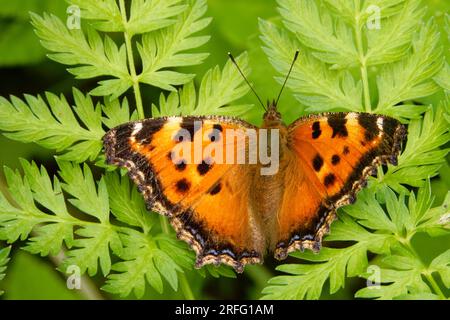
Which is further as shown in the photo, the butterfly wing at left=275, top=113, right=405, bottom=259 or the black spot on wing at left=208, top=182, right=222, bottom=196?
the black spot on wing at left=208, top=182, right=222, bottom=196

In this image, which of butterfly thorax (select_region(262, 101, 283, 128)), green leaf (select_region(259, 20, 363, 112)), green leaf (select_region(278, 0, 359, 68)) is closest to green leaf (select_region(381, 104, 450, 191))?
green leaf (select_region(259, 20, 363, 112))

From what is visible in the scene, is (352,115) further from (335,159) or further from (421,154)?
(421,154)

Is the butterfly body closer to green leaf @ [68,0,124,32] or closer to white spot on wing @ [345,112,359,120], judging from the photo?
white spot on wing @ [345,112,359,120]

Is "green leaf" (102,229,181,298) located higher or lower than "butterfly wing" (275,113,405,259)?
lower

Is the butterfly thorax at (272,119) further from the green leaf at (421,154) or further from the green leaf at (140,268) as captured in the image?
the green leaf at (140,268)

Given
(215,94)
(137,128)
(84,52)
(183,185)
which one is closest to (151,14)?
(84,52)

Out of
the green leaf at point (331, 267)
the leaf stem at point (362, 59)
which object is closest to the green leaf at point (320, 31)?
the leaf stem at point (362, 59)
